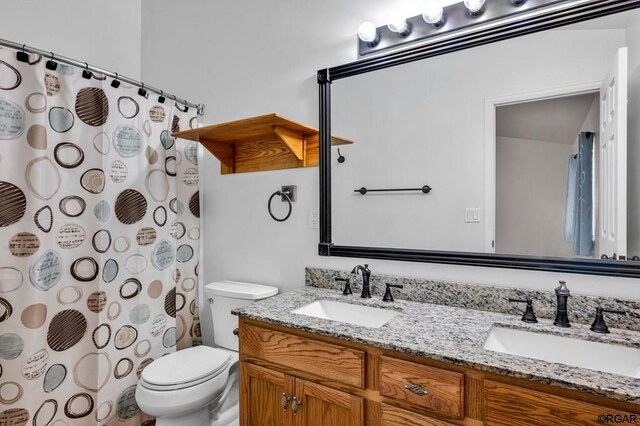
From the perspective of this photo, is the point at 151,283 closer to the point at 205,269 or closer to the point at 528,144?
the point at 205,269

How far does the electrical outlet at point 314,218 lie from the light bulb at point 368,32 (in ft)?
2.86

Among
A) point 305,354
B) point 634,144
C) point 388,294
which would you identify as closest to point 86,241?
point 305,354

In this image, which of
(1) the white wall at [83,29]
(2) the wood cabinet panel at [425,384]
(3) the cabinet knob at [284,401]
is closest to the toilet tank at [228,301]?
(3) the cabinet knob at [284,401]

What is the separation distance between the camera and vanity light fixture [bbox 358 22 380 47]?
1.65 m

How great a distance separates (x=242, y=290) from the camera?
6.24ft

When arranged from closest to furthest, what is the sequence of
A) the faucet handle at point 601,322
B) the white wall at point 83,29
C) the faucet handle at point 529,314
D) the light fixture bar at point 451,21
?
the faucet handle at point 601,322 < the faucet handle at point 529,314 < the light fixture bar at point 451,21 < the white wall at point 83,29

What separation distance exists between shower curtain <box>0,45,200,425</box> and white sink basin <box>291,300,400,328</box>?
0.98 m

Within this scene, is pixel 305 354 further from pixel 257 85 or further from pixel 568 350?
pixel 257 85

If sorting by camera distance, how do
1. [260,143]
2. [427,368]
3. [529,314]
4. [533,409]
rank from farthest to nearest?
[260,143], [529,314], [427,368], [533,409]

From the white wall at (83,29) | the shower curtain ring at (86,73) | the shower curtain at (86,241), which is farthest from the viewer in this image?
the white wall at (83,29)

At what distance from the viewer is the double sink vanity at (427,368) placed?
2.88 feet

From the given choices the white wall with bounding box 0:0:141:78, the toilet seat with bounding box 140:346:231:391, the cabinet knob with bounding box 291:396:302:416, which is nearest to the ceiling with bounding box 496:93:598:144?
the cabinet knob with bounding box 291:396:302:416

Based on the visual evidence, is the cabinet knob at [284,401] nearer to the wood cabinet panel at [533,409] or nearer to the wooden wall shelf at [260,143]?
the wood cabinet panel at [533,409]

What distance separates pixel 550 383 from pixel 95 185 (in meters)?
1.97
